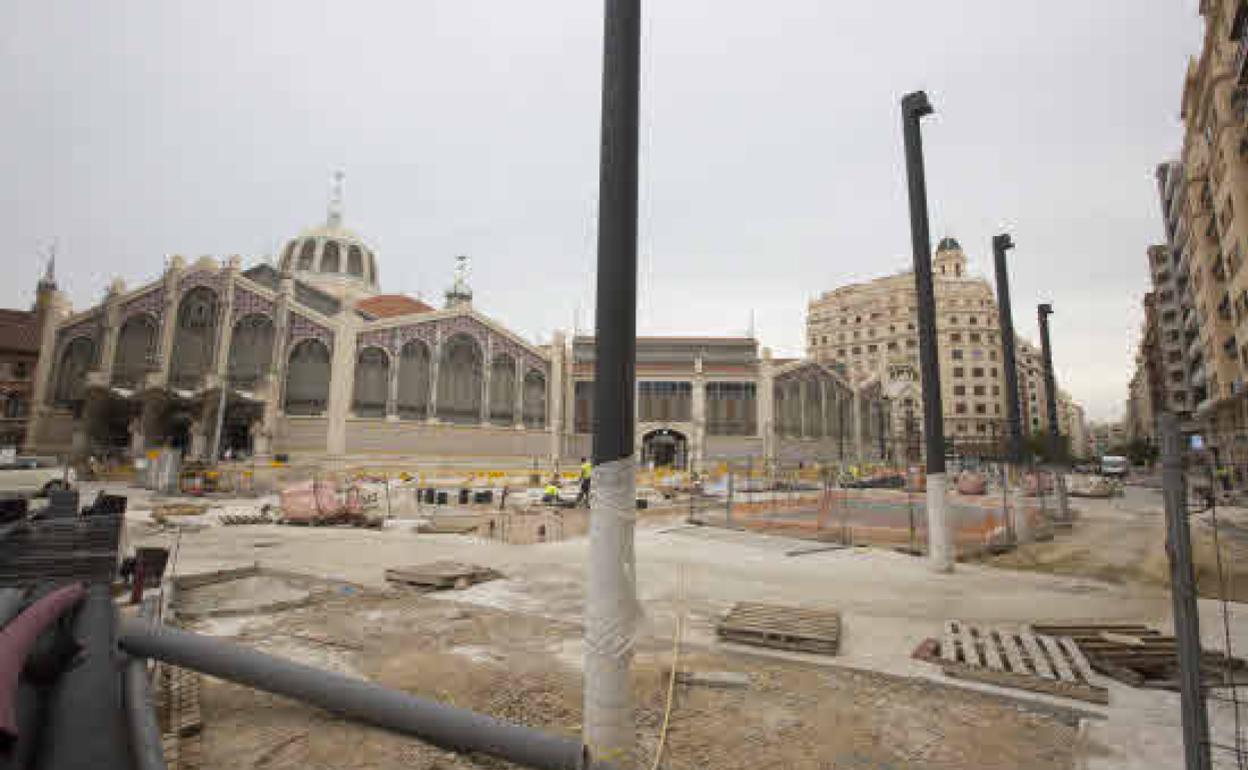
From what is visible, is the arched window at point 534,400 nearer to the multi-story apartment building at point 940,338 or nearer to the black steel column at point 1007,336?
the black steel column at point 1007,336

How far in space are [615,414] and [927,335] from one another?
10766mm

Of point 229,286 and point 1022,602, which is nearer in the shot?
point 1022,602

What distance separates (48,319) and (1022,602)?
62136 mm

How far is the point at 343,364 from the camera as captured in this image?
140 feet

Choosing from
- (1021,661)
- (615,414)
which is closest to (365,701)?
(615,414)

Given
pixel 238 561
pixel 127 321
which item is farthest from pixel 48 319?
pixel 238 561

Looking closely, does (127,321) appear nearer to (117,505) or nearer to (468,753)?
(117,505)

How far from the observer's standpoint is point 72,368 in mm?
43562

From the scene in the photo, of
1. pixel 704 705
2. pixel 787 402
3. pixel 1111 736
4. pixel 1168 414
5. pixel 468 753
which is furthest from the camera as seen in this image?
pixel 787 402

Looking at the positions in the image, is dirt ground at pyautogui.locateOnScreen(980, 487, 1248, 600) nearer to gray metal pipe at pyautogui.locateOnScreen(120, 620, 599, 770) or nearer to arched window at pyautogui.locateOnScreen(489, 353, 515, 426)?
gray metal pipe at pyautogui.locateOnScreen(120, 620, 599, 770)

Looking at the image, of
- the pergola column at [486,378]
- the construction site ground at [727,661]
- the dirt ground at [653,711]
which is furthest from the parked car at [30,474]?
the dirt ground at [653,711]

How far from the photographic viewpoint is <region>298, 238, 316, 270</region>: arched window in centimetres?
6009

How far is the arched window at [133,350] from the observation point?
4221 centimetres

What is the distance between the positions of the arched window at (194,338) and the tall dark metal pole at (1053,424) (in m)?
51.0
